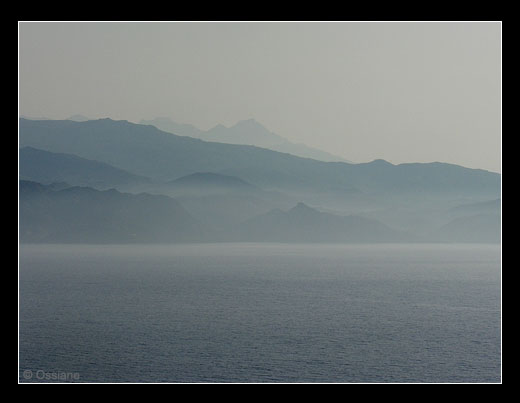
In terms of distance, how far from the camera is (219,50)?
5156 cm

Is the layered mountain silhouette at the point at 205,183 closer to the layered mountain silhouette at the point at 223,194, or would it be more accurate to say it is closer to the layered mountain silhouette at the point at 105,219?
the layered mountain silhouette at the point at 223,194

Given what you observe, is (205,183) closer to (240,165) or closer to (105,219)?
(240,165)

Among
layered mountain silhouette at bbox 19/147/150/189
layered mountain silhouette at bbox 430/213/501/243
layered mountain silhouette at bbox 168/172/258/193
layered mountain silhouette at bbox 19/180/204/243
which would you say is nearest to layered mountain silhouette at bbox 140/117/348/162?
layered mountain silhouette at bbox 168/172/258/193

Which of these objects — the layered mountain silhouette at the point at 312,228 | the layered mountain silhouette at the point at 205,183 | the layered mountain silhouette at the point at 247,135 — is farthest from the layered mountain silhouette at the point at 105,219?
the layered mountain silhouette at the point at 247,135

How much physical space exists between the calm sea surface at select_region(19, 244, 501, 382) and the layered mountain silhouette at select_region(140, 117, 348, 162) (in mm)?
11625

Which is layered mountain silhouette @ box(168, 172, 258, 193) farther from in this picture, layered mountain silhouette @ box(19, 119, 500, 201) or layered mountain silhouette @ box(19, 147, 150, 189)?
layered mountain silhouette @ box(19, 147, 150, 189)

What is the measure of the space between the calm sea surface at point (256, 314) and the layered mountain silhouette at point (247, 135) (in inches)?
458

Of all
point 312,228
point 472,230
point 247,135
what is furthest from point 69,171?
point 472,230

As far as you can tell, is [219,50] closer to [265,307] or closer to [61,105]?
[61,105]

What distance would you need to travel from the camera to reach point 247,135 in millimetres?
57969

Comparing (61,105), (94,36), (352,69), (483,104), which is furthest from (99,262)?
(483,104)

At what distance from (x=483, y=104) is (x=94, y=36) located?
1306 inches
